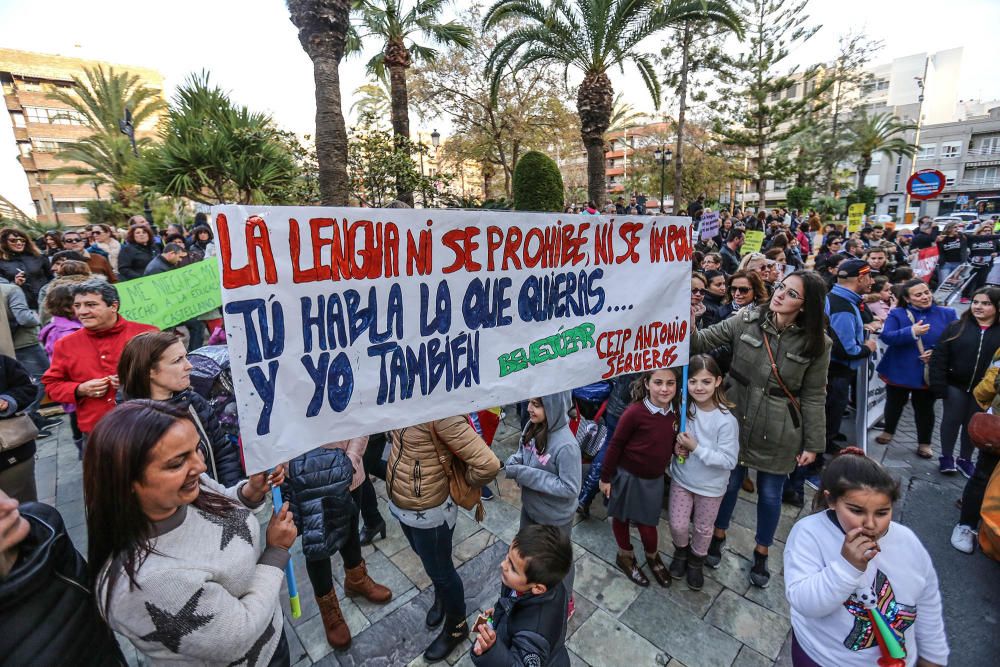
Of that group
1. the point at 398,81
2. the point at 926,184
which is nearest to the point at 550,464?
the point at 926,184

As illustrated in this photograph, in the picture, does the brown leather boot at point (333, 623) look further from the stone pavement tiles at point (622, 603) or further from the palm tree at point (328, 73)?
the palm tree at point (328, 73)

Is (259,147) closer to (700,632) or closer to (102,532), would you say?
(102,532)

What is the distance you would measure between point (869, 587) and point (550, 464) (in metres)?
1.37

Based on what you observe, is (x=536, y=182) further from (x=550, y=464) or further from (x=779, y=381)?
(x=550, y=464)

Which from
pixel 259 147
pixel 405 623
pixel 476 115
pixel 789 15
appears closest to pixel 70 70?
pixel 476 115

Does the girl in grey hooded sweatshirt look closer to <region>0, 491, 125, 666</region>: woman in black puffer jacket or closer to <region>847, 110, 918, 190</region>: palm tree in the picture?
<region>0, 491, 125, 666</region>: woman in black puffer jacket

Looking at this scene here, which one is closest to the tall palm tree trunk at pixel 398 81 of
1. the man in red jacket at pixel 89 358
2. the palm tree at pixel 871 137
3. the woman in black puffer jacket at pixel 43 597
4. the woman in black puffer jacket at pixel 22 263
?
the woman in black puffer jacket at pixel 22 263

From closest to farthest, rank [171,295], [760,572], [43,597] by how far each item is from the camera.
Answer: [43,597] < [760,572] < [171,295]

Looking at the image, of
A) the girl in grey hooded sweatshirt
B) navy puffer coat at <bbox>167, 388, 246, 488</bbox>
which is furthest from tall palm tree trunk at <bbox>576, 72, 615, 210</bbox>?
navy puffer coat at <bbox>167, 388, 246, 488</bbox>

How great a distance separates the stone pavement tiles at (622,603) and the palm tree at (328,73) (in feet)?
17.9

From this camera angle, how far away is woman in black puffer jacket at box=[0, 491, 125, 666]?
1075 millimetres

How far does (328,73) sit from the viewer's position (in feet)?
23.1

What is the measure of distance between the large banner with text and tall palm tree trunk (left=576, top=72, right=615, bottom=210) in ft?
31.0

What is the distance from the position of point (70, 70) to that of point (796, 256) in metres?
58.8
